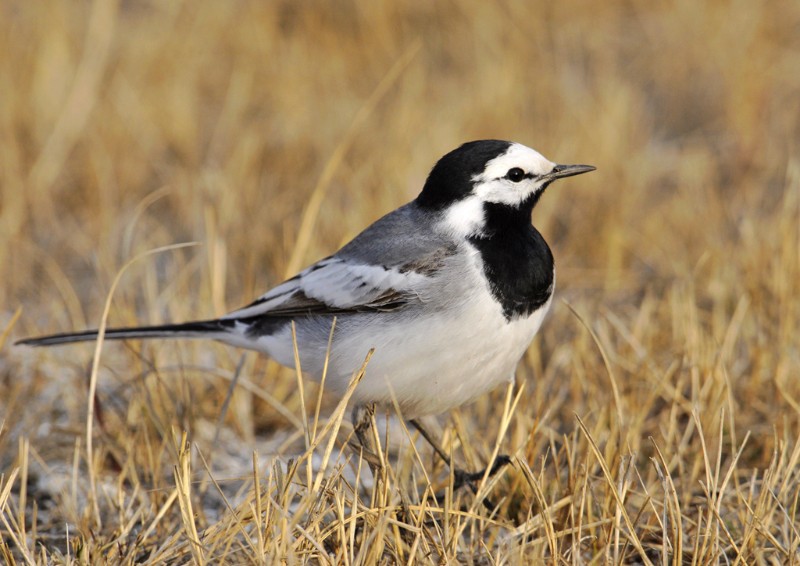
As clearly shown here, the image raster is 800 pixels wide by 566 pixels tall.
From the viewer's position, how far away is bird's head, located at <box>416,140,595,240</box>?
4.00 m

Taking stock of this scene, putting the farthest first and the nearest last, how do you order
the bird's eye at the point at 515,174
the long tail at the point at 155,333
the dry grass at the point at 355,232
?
the long tail at the point at 155,333
the bird's eye at the point at 515,174
the dry grass at the point at 355,232

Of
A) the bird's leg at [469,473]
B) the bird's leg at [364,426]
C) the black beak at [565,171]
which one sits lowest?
the bird's leg at [469,473]

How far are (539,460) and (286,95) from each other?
4.67m

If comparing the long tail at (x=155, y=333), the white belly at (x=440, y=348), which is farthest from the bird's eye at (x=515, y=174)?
the long tail at (x=155, y=333)

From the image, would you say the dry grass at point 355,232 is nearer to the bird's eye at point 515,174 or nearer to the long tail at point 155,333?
the long tail at point 155,333

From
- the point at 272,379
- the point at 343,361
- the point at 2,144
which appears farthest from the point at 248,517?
the point at 2,144

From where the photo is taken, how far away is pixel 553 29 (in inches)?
357

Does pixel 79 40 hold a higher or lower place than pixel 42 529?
higher

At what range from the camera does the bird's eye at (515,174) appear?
4027 millimetres

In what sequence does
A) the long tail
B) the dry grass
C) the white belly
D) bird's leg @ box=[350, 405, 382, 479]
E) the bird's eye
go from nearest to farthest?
the dry grass, the white belly, bird's leg @ box=[350, 405, 382, 479], the bird's eye, the long tail

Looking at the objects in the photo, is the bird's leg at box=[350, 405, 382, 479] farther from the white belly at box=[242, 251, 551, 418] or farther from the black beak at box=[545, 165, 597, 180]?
the black beak at box=[545, 165, 597, 180]

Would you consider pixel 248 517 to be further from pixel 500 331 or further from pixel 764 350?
pixel 764 350

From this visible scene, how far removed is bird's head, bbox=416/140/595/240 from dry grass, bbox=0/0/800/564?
1.79 feet

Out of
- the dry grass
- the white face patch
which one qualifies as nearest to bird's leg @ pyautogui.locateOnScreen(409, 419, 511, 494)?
the dry grass
